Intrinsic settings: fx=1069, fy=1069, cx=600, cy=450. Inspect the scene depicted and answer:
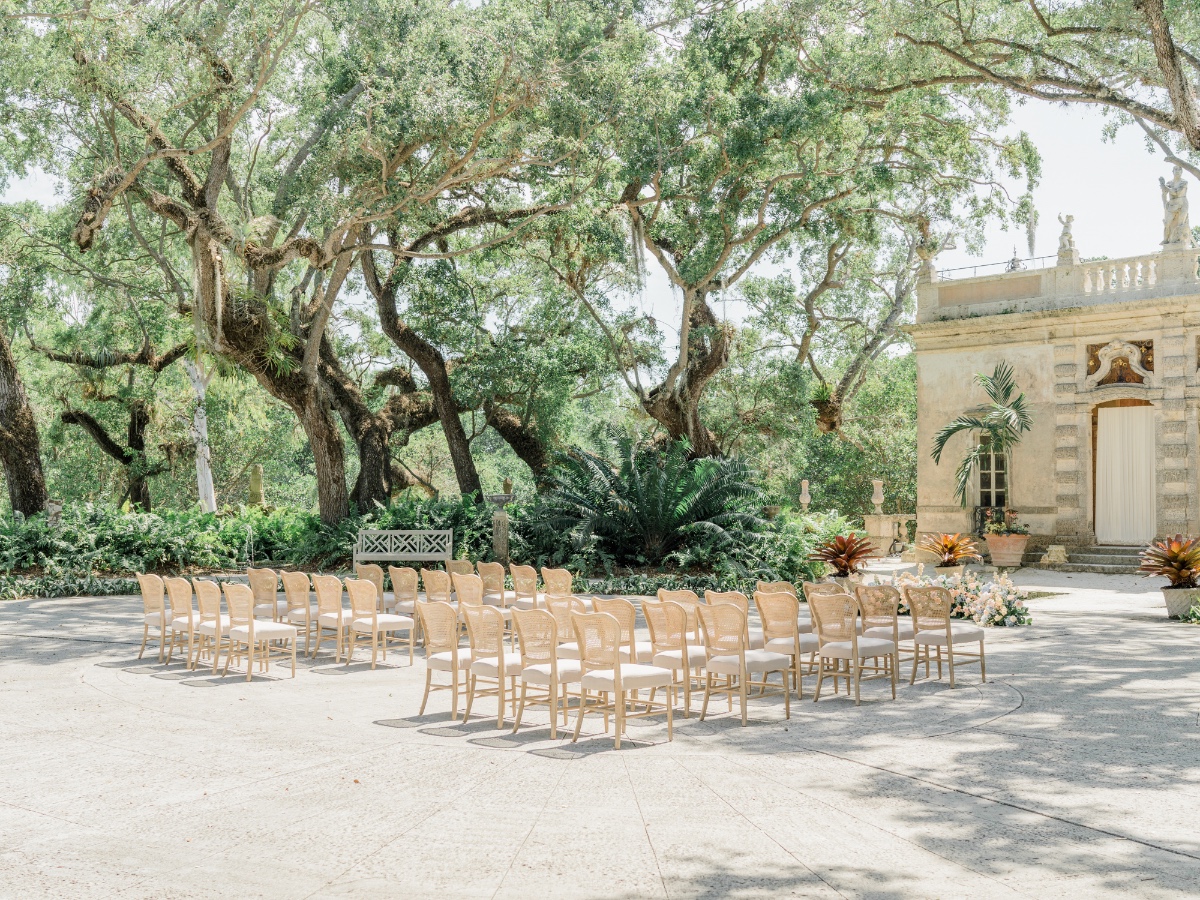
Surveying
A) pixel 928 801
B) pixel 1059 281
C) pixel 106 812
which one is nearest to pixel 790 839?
pixel 928 801

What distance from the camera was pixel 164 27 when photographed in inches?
520

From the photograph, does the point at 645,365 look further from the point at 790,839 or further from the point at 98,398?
the point at 790,839

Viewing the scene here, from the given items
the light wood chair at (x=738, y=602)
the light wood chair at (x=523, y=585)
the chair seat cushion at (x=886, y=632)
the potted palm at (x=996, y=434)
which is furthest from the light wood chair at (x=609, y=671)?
the potted palm at (x=996, y=434)

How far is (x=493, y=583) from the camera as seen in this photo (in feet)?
39.2

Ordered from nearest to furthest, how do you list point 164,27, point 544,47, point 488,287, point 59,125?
point 164,27 < point 544,47 < point 59,125 < point 488,287

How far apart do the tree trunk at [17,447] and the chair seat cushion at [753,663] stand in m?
15.8

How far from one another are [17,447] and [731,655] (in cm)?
1625

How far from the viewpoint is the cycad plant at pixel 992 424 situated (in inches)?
810

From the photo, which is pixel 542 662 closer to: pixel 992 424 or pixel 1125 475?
pixel 992 424

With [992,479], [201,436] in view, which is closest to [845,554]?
[992,479]

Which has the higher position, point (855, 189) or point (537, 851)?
point (855, 189)

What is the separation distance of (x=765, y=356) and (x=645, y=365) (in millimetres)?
4904

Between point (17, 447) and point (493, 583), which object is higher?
point (17, 447)

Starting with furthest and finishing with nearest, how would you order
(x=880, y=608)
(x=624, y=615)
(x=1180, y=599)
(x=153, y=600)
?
1. (x=1180, y=599)
2. (x=153, y=600)
3. (x=880, y=608)
4. (x=624, y=615)
